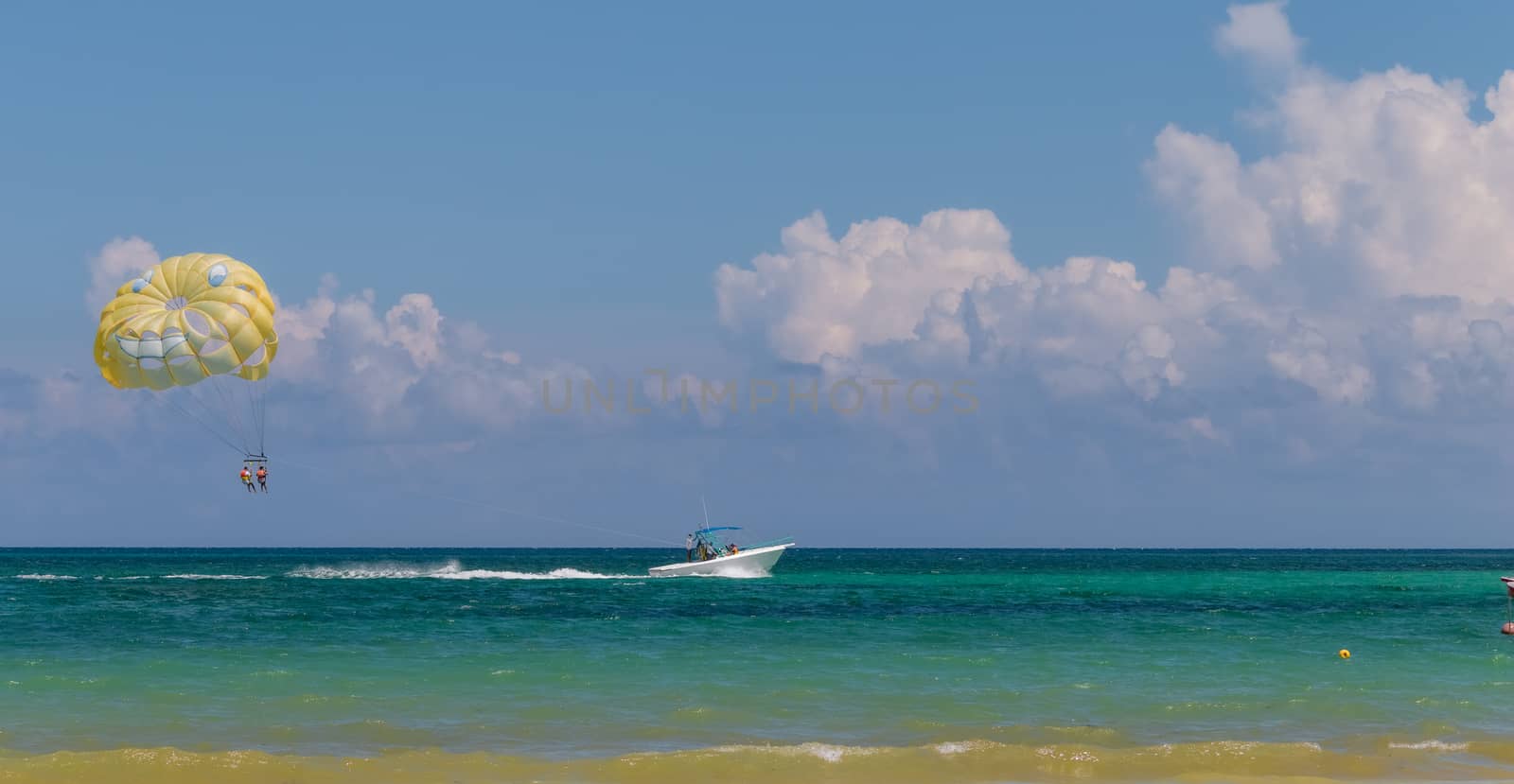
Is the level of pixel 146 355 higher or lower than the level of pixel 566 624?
higher

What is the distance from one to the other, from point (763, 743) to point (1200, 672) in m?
12.0

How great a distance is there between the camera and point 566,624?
3938 cm

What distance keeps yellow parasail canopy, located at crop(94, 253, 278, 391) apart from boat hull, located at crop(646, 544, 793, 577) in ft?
132

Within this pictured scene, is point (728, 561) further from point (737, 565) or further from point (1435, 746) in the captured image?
point (1435, 746)

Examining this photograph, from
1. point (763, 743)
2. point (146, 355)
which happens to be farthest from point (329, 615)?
point (763, 743)

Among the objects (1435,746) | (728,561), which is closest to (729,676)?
(1435,746)

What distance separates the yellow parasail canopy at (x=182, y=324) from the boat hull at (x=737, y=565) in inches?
1588

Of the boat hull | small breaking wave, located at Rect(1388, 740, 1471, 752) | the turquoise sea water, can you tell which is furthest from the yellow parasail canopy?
the boat hull

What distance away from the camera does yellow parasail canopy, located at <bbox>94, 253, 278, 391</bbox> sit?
31031mm

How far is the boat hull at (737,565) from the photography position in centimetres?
7019

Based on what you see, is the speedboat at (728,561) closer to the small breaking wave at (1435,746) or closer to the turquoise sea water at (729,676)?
the turquoise sea water at (729,676)

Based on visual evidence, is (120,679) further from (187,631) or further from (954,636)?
(954,636)

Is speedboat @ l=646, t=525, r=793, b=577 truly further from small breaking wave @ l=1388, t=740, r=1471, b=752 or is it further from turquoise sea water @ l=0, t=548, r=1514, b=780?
small breaking wave @ l=1388, t=740, r=1471, b=752

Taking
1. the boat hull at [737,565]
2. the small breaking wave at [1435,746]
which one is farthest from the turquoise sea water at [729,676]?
the boat hull at [737,565]
